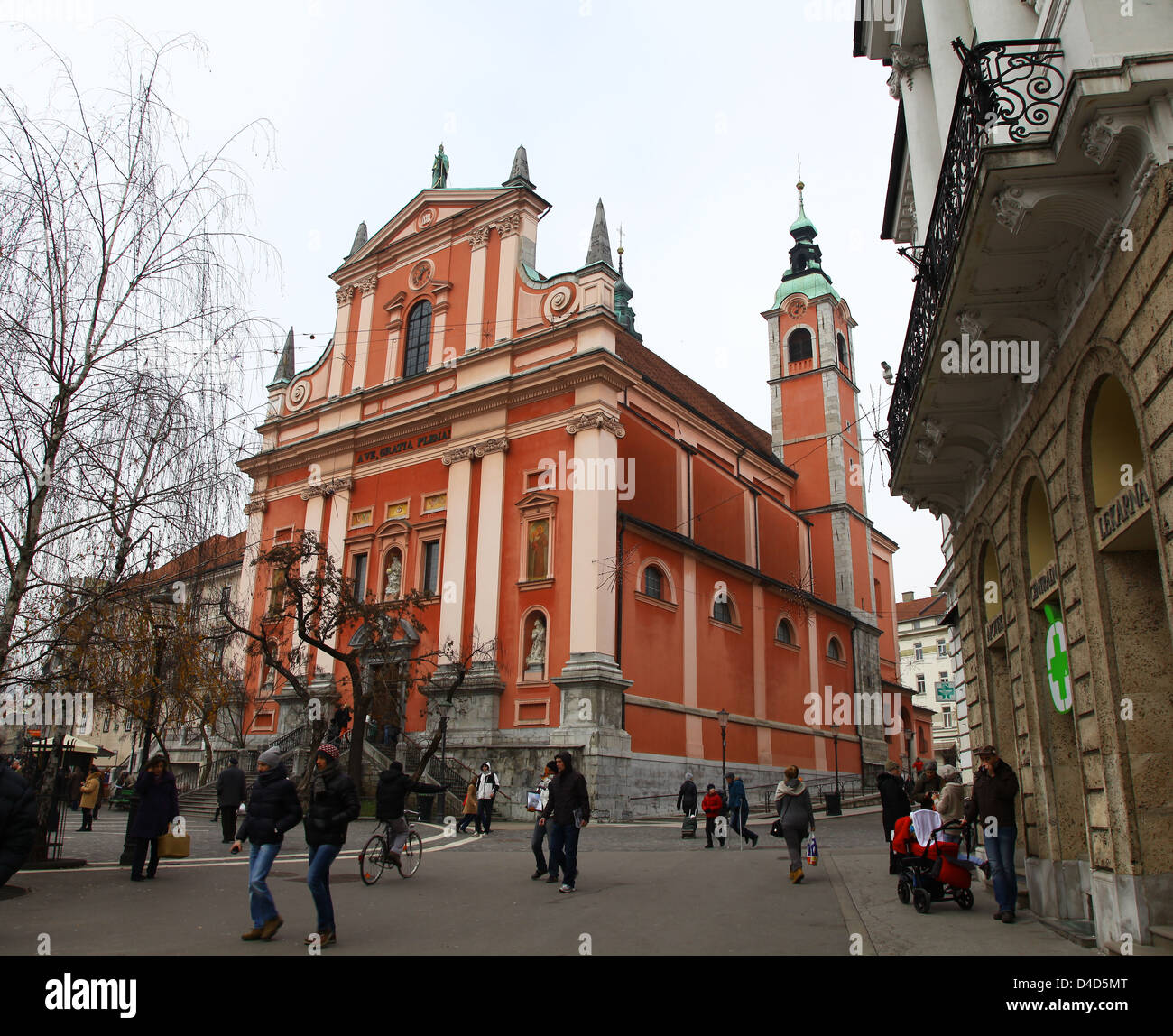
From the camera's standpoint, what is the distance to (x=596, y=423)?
1027 inches

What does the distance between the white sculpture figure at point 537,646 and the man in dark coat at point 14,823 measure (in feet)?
62.4

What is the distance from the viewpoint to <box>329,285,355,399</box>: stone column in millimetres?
34375

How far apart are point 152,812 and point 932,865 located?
31.0 feet

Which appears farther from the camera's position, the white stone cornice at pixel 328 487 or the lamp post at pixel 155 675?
the white stone cornice at pixel 328 487

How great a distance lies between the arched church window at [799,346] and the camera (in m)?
45.0

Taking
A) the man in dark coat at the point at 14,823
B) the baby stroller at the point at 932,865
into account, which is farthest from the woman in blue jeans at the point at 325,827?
the baby stroller at the point at 932,865

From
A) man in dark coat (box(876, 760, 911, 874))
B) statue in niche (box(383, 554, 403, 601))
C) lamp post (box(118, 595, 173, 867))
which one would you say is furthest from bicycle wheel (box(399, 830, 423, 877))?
statue in niche (box(383, 554, 403, 601))

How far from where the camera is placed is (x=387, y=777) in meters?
11.5

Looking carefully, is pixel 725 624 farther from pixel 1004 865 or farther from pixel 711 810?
pixel 1004 865

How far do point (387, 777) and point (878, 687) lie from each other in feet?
108

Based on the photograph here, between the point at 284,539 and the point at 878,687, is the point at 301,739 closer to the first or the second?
the point at 284,539

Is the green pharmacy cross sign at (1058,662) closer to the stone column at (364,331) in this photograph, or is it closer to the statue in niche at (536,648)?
the statue in niche at (536,648)

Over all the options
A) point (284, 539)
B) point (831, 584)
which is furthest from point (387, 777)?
point (831, 584)
